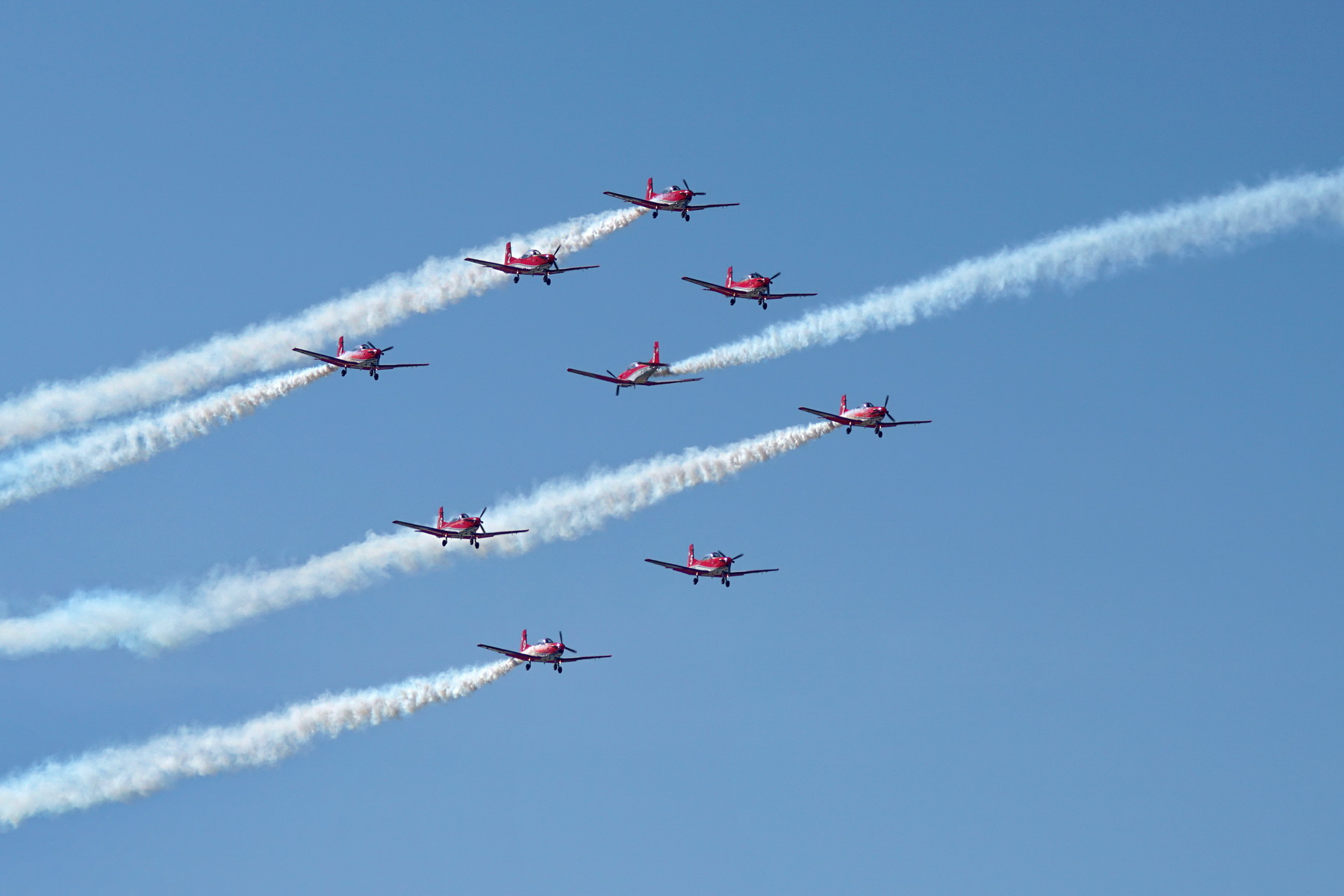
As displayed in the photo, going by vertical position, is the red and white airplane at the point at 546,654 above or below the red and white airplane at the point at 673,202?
below

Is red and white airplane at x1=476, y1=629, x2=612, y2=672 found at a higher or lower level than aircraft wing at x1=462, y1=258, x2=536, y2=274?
lower

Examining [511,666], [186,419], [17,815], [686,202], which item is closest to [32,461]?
[186,419]

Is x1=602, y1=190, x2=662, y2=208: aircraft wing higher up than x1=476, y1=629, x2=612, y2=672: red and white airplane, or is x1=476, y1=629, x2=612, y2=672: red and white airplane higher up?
x1=602, y1=190, x2=662, y2=208: aircraft wing

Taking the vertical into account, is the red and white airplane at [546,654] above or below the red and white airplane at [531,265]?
below

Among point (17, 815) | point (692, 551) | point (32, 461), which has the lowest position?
point (17, 815)

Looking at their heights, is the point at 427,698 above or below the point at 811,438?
below

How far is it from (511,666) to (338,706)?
931cm

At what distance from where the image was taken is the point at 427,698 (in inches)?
5300

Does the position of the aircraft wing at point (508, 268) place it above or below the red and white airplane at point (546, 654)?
above

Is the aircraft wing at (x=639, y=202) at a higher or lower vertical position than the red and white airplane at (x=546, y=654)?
higher

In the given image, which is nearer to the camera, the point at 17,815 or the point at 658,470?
the point at 17,815

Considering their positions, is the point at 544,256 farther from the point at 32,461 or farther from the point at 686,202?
the point at 32,461

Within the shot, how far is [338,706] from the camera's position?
133750 millimetres

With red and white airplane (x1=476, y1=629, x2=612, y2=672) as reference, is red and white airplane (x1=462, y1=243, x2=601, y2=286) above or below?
above
